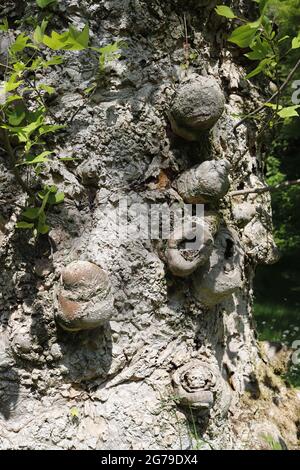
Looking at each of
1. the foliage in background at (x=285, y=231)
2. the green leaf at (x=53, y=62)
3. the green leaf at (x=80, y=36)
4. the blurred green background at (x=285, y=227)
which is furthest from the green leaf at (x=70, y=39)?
the blurred green background at (x=285, y=227)

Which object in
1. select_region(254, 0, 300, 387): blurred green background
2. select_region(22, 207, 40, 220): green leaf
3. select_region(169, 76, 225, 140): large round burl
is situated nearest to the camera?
select_region(22, 207, 40, 220): green leaf

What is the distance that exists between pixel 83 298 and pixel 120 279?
0.20 m

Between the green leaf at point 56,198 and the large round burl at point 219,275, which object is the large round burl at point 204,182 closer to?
the large round burl at point 219,275

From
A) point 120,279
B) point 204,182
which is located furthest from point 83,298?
point 204,182

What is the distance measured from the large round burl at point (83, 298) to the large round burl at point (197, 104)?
0.60 metres

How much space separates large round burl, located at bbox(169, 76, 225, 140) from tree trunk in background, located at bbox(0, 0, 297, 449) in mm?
12

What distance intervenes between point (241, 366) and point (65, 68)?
1.37 metres

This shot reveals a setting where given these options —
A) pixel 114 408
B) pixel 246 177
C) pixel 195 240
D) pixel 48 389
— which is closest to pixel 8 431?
pixel 48 389

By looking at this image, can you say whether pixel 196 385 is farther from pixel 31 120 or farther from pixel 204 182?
pixel 31 120

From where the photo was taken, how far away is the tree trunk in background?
1.67 metres

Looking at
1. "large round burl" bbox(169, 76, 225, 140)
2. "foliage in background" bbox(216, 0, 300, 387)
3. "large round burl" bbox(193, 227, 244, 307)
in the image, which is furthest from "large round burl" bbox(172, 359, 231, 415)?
"foliage in background" bbox(216, 0, 300, 387)

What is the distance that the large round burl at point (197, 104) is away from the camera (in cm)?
173

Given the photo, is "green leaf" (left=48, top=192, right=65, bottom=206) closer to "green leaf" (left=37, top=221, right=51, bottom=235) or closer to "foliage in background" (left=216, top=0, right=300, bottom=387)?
"green leaf" (left=37, top=221, right=51, bottom=235)

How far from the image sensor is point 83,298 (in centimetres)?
158
